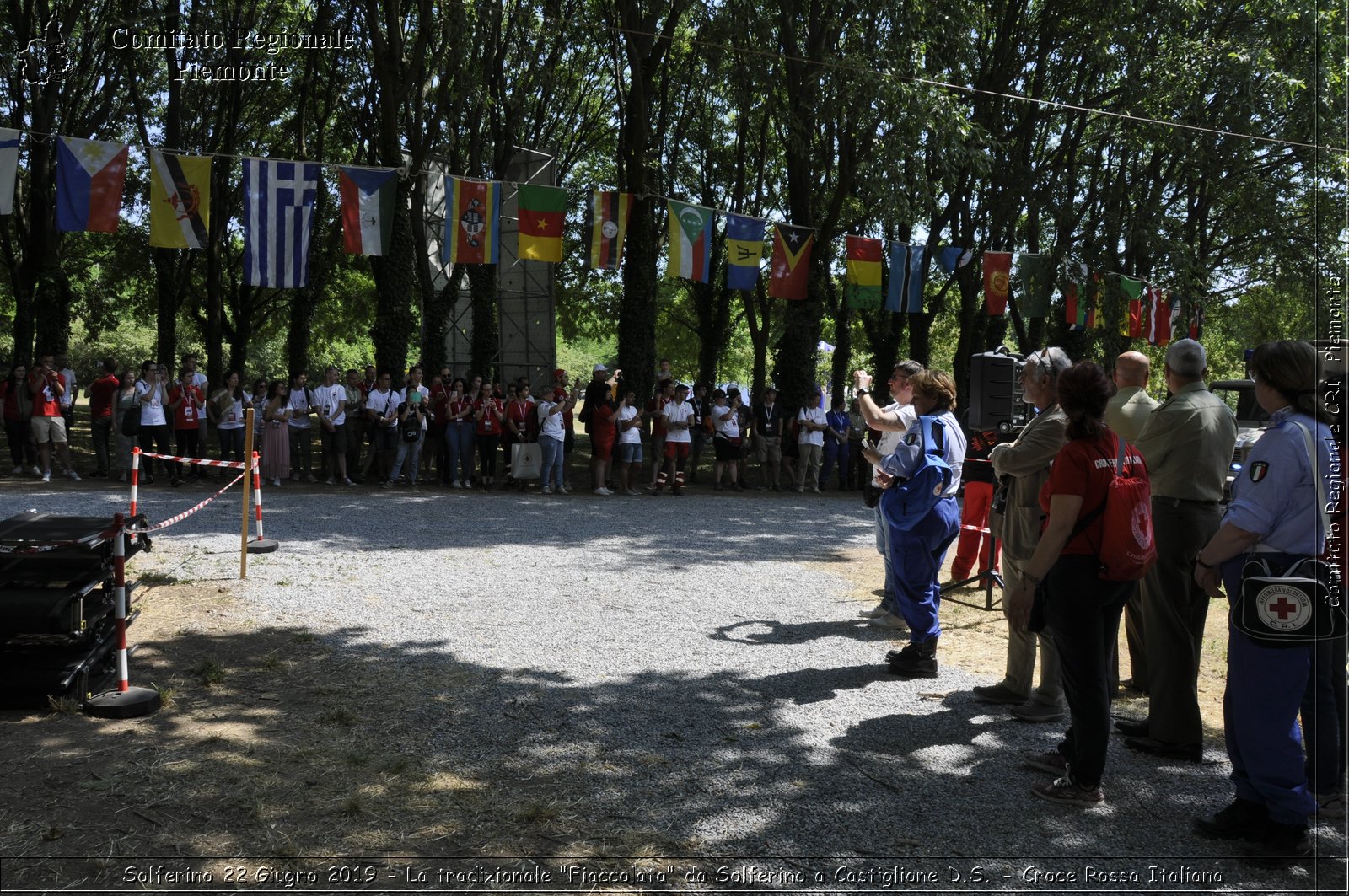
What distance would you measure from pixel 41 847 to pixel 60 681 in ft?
6.03

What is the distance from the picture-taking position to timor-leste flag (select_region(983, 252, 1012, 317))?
20812 millimetres

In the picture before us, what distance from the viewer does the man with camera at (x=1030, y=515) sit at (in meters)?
5.70

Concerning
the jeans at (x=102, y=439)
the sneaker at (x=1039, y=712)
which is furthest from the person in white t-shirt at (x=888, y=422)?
the jeans at (x=102, y=439)

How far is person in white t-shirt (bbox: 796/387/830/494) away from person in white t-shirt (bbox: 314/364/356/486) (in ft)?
27.0

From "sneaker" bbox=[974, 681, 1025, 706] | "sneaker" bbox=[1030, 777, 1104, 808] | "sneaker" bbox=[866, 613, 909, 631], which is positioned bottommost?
"sneaker" bbox=[1030, 777, 1104, 808]

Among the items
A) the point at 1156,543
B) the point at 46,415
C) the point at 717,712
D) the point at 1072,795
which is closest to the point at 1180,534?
the point at 1156,543

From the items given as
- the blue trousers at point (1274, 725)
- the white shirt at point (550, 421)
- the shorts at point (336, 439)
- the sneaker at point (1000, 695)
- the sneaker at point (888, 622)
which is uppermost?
the white shirt at point (550, 421)

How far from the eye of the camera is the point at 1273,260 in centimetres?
2612

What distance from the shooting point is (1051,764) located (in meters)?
4.94

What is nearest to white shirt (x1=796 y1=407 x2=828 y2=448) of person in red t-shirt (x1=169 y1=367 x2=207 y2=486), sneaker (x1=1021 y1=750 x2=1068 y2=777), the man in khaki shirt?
person in red t-shirt (x1=169 y1=367 x2=207 y2=486)

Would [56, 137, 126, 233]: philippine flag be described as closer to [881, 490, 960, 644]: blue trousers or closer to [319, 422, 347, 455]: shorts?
[319, 422, 347, 455]: shorts

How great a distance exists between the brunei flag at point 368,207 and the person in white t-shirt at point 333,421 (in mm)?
2119

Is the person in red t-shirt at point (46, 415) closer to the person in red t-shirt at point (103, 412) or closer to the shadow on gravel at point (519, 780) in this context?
the person in red t-shirt at point (103, 412)

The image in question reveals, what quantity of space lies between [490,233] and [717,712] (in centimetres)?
1295
